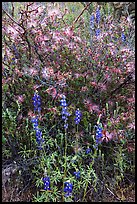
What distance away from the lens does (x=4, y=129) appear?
259 centimetres

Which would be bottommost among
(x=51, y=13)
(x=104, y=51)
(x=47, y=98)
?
(x=47, y=98)

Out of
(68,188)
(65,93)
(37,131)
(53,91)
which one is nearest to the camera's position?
(68,188)

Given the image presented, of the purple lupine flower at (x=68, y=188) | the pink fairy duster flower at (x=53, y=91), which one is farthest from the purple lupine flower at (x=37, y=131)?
the purple lupine flower at (x=68, y=188)

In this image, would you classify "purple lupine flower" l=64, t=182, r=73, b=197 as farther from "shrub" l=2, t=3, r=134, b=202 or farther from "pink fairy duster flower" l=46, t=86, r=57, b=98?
"pink fairy duster flower" l=46, t=86, r=57, b=98

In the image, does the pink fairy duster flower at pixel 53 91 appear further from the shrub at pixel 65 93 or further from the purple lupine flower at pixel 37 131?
the purple lupine flower at pixel 37 131

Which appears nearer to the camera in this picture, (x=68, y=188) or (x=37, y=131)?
(x=68, y=188)

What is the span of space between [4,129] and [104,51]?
1.19 meters

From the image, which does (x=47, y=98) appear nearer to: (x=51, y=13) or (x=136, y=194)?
(x=51, y=13)

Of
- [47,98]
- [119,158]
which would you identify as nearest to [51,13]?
[47,98]

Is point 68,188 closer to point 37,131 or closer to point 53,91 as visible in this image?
point 37,131

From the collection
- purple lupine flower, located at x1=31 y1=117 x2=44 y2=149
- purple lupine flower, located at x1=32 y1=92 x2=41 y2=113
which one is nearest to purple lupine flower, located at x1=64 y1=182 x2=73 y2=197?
purple lupine flower, located at x1=31 y1=117 x2=44 y2=149

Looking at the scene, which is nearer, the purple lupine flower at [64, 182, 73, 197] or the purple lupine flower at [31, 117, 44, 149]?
the purple lupine flower at [64, 182, 73, 197]

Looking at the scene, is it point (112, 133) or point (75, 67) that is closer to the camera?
point (112, 133)

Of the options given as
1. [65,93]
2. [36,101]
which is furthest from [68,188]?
[65,93]
